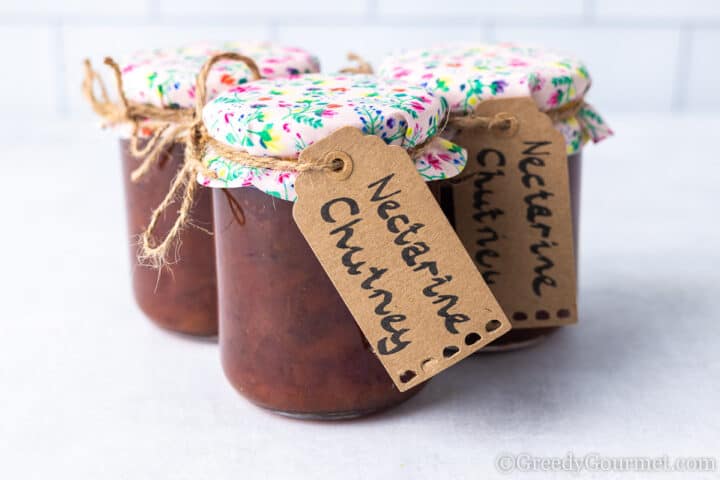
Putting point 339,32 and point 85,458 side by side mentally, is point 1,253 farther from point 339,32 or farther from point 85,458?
point 339,32

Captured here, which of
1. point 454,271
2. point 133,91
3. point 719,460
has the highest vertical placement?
point 133,91

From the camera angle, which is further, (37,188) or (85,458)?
(37,188)

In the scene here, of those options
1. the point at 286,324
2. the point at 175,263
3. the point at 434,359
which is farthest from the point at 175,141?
the point at 434,359

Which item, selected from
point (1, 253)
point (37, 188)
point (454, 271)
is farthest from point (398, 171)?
point (37, 188)

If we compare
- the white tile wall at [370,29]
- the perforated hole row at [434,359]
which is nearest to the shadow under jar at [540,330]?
the perforated hole row at [434,359]

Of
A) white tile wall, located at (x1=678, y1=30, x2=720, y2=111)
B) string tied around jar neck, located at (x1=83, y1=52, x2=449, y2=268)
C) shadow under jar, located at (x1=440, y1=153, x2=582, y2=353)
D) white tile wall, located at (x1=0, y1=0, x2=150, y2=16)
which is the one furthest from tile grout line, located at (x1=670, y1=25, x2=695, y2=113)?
string tied around jar neck, located at (x1=83, y1=52, x2=449, y2=268)

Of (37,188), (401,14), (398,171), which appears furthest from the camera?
(401,14)

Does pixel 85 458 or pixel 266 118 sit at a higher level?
pixel 266 118
